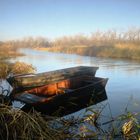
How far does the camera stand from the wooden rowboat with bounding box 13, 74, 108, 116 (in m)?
9.98

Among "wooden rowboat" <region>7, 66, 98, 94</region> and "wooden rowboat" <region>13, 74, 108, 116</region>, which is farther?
"wooden rowboat" <region>7, 66, 98, 94</region>

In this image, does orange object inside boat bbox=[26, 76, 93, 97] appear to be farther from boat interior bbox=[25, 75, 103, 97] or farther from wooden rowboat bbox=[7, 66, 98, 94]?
wooden rowboat bbox=[7, 66, 98, 94]

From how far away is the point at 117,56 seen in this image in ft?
132

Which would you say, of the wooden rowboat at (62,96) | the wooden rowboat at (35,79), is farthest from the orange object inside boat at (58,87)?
the wooden rowboat at (35,79)

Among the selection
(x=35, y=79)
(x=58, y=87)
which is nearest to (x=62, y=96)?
(x=58, y=87)

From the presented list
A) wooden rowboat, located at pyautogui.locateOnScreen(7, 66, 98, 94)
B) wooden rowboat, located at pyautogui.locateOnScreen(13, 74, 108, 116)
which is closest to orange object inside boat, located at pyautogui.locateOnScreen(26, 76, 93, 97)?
wooden rowboat, located at pyautogui.locateOnScreen(13, 74, 108, 116)

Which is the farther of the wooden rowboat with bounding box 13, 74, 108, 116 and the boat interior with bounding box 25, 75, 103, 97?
the boat interior with bounding box 25, 75, 103, 97

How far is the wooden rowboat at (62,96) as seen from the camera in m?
9.98

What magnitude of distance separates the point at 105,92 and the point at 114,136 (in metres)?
6.85

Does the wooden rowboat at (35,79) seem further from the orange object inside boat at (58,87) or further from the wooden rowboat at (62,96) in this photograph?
the wooden rowboat at (62,96)

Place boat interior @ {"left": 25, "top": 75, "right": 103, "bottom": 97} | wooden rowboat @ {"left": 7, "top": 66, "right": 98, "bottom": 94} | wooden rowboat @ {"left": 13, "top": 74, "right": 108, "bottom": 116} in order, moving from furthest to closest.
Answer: wooden rowboat @ {"left": 7, "top": 66, "right": 98, "bottom": 94}, boat interior @ {"left": 25, "top": 75, "right": 103, "bottom": 97}, wooden rowboat @ {"left": 13, "top": 74, "right": 108, "bottom": 116}

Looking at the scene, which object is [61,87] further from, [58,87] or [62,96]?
[62,96]

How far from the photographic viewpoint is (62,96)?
10711 mm

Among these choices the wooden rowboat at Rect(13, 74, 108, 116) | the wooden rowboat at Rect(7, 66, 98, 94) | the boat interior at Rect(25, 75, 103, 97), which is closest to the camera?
the wooden rowboat at Rect(13, 74, 108, 116)
